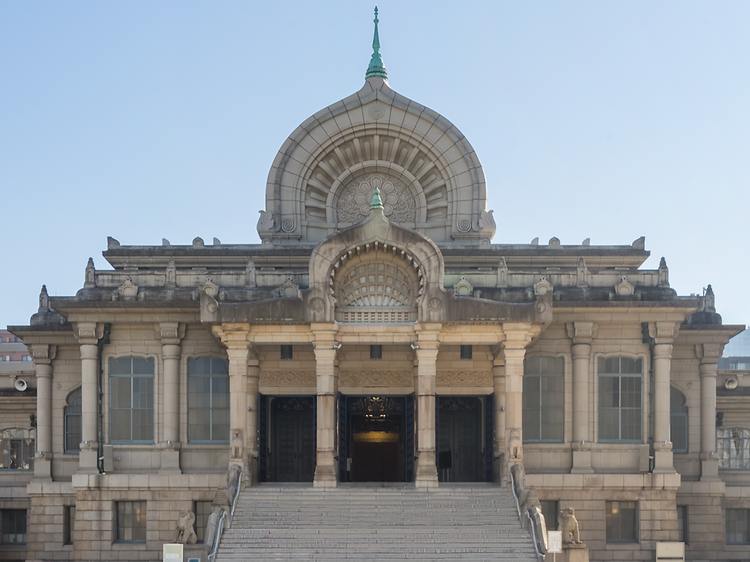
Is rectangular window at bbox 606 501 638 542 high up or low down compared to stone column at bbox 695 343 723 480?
down

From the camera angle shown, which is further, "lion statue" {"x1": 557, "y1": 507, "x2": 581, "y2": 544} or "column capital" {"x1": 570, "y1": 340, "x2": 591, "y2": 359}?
"column capital" {"x1": 570, "y1": 340, "x2": 591, "y2": 359}

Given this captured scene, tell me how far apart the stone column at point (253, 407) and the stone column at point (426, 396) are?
6180 mm

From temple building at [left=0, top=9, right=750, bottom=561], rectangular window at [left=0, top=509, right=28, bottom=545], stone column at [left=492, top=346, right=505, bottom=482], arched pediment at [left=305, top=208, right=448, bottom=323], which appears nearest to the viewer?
arched pediment at [left=305, top=208, right=448, bottom=323]

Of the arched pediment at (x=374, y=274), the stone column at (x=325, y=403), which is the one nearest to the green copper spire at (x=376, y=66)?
the arched pediment at (x=374, y=274)

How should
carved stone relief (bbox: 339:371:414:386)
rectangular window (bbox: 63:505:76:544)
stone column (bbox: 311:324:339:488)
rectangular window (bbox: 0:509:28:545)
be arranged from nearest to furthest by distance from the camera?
stone column (bbox: 311:324:339:488), carved stone relief (bbox: 339:371:414:386), rectangular window (bbox: 63:505:76:544), rectangular window (bbox: 0:509:28:545)

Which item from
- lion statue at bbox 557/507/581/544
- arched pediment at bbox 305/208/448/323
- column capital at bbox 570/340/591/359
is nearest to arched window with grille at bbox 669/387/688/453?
column capital at bbox 570/340/591/359

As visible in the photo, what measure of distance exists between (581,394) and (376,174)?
1310 centimetres

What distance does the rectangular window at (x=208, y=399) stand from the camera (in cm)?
3247

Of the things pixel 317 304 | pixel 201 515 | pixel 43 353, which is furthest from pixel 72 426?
pixel 317 304

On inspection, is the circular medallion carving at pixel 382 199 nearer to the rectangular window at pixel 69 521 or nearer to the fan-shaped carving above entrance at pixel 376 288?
the fan-shaped carving above entrance at pixel 376 288

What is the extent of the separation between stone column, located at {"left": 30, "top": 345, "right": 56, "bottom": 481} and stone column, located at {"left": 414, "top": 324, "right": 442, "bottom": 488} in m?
15.1

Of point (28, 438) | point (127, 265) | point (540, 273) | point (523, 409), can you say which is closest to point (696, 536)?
point (523, 409)

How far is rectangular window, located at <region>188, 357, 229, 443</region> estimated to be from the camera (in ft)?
107

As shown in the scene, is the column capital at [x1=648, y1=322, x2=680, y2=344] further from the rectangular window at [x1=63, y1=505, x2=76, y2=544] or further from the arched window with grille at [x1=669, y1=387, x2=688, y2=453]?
the rectangular window at [x1=63, y1=505, x2=76, y2=544]
